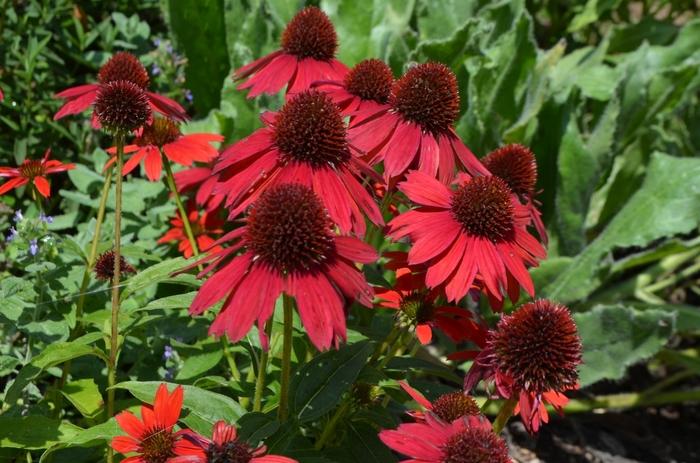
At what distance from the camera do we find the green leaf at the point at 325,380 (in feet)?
3.83

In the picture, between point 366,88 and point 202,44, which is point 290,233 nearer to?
point 366,88

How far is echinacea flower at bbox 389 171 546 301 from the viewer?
1.27 metres

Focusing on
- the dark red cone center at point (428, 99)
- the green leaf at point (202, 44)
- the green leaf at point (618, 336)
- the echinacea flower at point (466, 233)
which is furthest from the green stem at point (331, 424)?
the green leaf at point (202, 44)

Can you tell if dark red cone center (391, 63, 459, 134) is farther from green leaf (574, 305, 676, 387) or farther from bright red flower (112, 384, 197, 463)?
green leaf (574, 305, 676, 387)

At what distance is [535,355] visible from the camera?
43.4 inches

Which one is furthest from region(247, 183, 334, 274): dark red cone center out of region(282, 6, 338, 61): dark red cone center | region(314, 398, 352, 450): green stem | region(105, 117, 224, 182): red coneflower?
region(282, 6, 338, 61): dark red cone center

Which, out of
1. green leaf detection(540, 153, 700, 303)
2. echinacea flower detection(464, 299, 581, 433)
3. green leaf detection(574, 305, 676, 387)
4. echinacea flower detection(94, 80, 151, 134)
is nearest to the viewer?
echinacea flower detection(464, 299, 581, 433)

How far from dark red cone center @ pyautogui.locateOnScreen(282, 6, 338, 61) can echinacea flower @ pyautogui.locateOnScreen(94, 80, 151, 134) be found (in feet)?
1.50

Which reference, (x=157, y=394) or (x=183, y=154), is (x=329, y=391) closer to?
(x=157, y=394)

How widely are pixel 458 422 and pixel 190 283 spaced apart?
0.51 m

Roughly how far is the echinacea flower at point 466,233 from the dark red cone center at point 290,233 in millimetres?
226

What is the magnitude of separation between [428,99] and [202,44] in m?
1.44

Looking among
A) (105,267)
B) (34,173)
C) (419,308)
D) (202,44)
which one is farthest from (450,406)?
(202,44)

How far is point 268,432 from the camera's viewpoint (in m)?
1.09
